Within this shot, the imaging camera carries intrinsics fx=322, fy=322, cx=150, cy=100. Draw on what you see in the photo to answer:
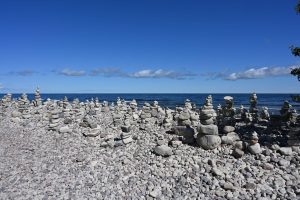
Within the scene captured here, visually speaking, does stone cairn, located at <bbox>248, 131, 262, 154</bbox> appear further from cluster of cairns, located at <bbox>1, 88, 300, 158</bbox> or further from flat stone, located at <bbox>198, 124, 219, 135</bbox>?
flat stone, located at <bbox>198, 124, 219, 135</bbox>

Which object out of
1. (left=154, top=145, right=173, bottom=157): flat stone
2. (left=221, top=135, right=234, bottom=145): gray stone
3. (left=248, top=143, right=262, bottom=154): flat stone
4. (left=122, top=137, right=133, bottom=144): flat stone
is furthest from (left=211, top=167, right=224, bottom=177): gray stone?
(left=122, top=137, right=133, bottom=144): flat stone

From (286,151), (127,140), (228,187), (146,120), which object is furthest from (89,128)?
(286,151)

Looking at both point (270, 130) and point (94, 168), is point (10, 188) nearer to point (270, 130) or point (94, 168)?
point (94, 168)

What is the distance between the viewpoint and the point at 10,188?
12.4 m

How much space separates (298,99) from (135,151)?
344 inches

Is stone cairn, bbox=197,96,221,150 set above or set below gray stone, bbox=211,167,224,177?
above

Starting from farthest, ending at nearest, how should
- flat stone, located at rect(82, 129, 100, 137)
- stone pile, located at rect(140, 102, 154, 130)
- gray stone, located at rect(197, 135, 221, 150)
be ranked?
stone pile, located at rect(140, 102, 154, 130) → flat stone, located at rect(82, 129, 100, 137) → gray stone, located at rect(197, 135, 221, 150)

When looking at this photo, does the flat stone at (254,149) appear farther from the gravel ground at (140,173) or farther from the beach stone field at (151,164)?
the gravel ground at (140,173)

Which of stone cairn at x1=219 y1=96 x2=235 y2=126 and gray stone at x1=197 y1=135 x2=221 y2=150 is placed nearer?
gray stone at x1=197 y1=135 x2=221 y2=150

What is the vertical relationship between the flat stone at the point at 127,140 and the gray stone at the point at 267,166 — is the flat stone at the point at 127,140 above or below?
above

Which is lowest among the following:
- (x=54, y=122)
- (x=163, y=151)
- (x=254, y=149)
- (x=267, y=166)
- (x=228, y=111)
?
(x=267, y=166)

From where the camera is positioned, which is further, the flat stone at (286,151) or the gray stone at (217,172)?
the flat stone at (286,151)

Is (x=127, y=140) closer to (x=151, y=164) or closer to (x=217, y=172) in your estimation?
(x=151, y=164)

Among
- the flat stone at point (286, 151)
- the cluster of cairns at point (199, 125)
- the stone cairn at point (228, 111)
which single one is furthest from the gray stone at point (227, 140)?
the stone cairn at point (228, 111)
